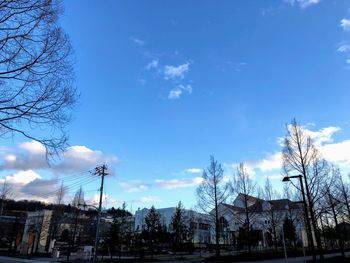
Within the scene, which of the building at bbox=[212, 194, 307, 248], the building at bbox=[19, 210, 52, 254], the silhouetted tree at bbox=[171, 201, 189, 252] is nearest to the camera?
the building at bbox=[212, 194, 307, 248]

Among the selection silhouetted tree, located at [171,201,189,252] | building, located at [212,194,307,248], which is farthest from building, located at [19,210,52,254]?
building, located at [212,194,307,248]

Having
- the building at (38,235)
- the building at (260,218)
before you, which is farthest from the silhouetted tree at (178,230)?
the building at (38,235)

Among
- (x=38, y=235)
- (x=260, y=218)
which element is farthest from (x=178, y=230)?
(x=260, y=218)

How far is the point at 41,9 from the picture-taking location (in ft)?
24.9

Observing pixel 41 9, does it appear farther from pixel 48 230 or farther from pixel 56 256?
pixel 48 230

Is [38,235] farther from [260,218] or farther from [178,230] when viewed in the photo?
[260,218]

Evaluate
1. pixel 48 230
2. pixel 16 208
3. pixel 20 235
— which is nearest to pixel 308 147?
pixel 48 230

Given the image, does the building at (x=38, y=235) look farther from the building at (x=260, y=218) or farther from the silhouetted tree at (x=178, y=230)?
the building at (x=260, y=218)

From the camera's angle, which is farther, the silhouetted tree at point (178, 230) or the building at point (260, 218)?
the silhouetted tree at point (178, 230)

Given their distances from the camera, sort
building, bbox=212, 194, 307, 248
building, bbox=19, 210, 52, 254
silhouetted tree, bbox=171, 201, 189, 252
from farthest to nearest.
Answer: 1. building, bbox=19, 210, 52, 254
2. silhouetted tree, bbox=171, 201, 189, 252
3. building, bbox=212, 194, 307, 248

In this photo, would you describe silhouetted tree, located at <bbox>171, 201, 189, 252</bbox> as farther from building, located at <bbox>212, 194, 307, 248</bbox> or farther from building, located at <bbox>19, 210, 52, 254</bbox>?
building, located at <bbox>19, 210, 52, 254</bbox>

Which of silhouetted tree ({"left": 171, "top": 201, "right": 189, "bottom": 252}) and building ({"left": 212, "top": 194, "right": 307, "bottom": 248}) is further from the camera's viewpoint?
silhouetted tree ({"left": 171, "top": 201, "right": 189, "bottom": 252})

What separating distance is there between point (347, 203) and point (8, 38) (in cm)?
3364

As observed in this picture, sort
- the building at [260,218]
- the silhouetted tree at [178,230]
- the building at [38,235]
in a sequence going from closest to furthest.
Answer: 1. the building at [260,218]
2. the silhouetted tree at [178,230]
3. the building at [38,235]
